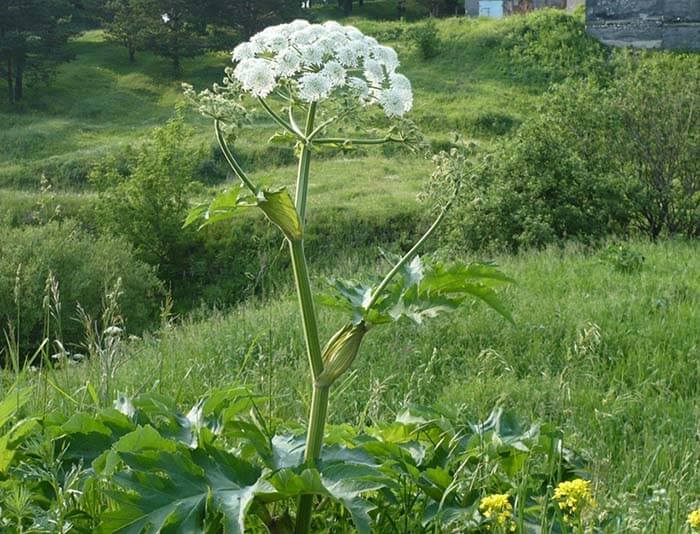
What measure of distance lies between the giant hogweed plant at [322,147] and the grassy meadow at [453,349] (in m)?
0.18

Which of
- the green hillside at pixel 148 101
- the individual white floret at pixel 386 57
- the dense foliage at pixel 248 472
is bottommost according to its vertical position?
the green hillside at pixel 148 101

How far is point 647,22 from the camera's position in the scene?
3556 cm

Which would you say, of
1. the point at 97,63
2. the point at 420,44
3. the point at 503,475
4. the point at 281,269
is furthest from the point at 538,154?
the point at 97,63

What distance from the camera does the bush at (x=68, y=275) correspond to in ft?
56.8

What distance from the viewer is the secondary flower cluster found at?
2.71 metres

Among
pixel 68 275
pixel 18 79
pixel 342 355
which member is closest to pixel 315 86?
pixel 342 355

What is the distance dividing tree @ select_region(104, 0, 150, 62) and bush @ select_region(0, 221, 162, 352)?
24229 millimetres

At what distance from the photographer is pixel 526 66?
35.8 meters

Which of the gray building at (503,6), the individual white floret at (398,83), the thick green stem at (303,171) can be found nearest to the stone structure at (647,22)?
the gray building at (503,6)

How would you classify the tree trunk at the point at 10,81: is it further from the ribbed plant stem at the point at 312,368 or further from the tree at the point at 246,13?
the ribbed plant stem at the point at 312,368

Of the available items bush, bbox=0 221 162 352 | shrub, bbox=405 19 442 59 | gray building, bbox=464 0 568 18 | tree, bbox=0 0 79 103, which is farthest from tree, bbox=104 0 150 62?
bush, bbox=0 221 162 352

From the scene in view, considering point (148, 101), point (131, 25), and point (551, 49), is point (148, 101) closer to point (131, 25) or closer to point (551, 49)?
point (131, 25)

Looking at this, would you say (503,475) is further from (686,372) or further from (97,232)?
(97,232)

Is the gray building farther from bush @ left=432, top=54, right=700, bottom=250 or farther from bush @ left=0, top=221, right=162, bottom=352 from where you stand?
bush @ left=0, top=221, right=162, bottom=352
